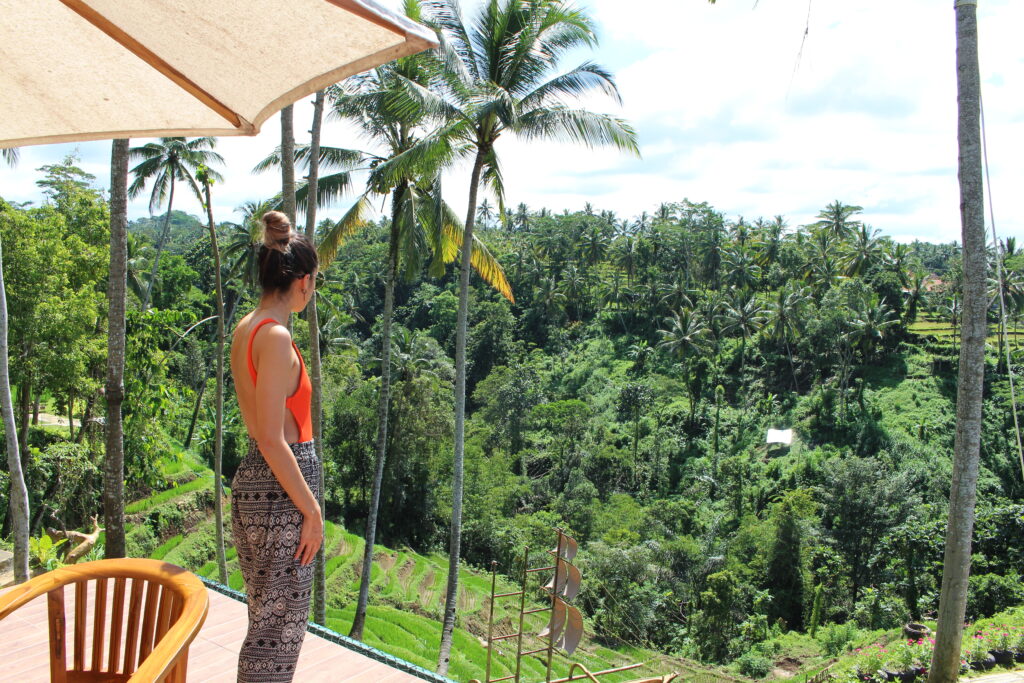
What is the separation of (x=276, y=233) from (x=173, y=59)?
42 centimetres

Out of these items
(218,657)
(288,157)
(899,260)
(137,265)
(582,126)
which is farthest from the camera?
(899,260)

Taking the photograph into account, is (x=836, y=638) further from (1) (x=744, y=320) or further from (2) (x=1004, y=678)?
(1) (x=744, y=320)

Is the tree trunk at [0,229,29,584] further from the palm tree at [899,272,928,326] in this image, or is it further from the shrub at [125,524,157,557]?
the palm tree at [899,272,928,326]

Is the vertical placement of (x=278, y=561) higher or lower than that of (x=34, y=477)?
higher

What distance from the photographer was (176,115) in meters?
1.85

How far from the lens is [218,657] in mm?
2926

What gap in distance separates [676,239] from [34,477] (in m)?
36.4

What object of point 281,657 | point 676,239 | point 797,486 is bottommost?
point 797,486

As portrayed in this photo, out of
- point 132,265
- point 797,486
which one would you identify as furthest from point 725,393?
point 132,265

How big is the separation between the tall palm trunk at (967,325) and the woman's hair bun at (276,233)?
4.58 m

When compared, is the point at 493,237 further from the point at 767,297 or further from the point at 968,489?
the point at 968,489

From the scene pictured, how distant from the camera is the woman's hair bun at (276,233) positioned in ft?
5.57

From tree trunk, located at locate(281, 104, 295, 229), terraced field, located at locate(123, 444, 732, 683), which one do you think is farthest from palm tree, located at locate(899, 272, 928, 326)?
tree trunk, located at locate(281, 104, 295, 229)

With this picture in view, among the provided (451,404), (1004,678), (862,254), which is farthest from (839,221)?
(1004,678)
